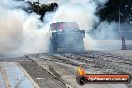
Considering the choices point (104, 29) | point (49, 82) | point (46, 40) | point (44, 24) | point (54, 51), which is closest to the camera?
point (49, 82)

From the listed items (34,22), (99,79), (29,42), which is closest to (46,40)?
(29,42)

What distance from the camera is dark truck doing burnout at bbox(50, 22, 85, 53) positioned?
1092 inches

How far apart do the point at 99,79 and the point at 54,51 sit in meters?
23.3

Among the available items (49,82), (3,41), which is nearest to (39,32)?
(3,41)

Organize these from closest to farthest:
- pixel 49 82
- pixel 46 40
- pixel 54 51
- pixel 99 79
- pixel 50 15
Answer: pixel 99 79, pixel 49 82, pixel 54 51, pixel 46 40, pixel 50 15

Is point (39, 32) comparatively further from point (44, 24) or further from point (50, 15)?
point (50, 15)

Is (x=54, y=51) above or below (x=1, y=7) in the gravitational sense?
below

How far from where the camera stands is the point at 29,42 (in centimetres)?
3192

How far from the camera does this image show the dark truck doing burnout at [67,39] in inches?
1092

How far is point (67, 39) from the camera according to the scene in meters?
27.9

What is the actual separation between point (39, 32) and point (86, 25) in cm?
701

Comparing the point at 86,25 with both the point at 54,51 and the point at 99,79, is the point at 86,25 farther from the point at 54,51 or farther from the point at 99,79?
the point at 99,79

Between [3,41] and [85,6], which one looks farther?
[85,6]

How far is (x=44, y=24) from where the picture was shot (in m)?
36.3
